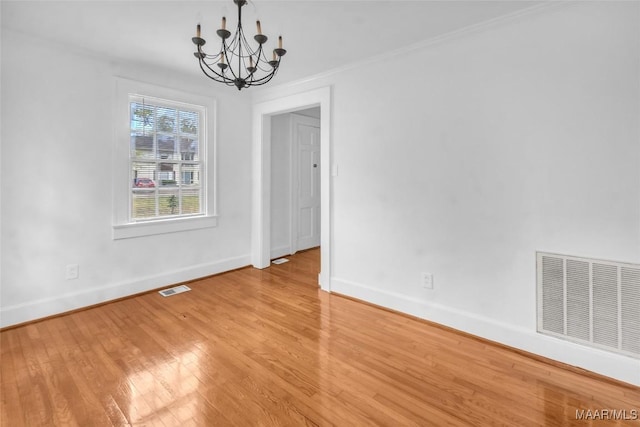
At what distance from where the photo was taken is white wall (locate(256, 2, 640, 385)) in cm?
199

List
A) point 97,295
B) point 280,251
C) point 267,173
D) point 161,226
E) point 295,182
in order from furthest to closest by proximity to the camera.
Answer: point 295,182 → point 280,251 → point 267,173 → point 161,226 → point 97,295

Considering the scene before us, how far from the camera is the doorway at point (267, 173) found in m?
3.51

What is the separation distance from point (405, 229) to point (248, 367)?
1.80 m

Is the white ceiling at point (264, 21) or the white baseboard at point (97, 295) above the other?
the white ceiling at point (264, 21)

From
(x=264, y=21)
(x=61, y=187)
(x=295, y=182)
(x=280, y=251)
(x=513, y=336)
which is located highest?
(x=264, y=21)

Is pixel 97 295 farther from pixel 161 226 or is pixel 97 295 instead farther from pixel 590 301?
pixel 590 301

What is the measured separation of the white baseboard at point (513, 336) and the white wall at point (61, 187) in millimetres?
Answer: 2587

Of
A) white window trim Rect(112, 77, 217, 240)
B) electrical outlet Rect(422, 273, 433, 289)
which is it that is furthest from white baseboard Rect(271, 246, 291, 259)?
electrical outlet Rect(422, 273, 433, 289)

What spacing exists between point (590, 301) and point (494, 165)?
1.13 m

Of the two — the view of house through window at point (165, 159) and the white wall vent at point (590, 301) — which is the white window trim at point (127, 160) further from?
the white wall vent at point (590, 301)

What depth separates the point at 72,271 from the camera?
2992 millimetres

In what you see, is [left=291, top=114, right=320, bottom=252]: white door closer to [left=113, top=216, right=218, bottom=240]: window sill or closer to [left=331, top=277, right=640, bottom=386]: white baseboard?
[left=113, top=216, right=218, bottom=240]: window sill

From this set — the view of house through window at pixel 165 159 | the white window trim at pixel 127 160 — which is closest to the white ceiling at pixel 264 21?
the white window trim at pixel 127 160

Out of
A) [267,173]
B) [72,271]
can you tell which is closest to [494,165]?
[267,173]
